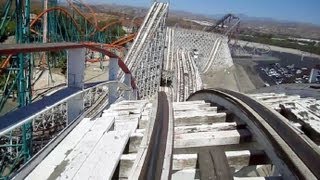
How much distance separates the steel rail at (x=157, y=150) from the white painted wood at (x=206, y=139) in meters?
0.10

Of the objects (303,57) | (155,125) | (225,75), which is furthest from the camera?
(303,57)

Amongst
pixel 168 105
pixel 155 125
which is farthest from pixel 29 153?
pixel 155 125

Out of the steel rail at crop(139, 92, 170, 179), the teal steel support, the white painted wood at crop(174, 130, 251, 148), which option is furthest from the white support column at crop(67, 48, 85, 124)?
the teal steel support

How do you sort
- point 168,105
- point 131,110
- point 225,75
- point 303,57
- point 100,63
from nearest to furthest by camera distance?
point 131,110
point 168,105
point 100,63
point 225,75
point 303,57

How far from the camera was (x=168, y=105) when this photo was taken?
3.28m

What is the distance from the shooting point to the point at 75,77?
Result: 2.90 meters

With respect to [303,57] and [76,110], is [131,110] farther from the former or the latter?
[303,57]

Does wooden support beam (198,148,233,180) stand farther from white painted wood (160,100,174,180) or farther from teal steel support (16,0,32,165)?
teal steel support (16,0,32,165)

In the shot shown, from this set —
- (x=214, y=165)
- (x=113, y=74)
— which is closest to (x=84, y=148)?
(x=214, y=165)

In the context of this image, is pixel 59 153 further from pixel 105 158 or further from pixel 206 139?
pixel 206 139

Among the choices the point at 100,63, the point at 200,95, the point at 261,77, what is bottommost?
the point at 261,77

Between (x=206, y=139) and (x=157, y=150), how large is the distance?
1.50 ft

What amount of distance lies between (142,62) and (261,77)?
30020 millimetres

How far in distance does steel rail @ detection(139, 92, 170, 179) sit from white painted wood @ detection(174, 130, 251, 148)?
0.10 meters
